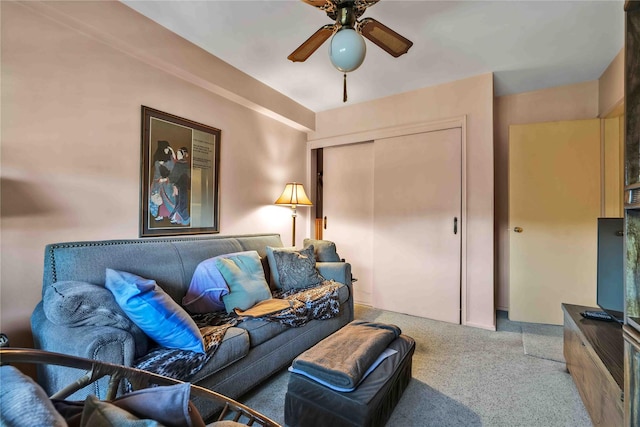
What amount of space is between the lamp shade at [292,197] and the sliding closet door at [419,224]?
94cm

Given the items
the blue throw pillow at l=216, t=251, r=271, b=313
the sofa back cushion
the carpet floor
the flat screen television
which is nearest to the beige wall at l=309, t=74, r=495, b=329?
the carpet floor

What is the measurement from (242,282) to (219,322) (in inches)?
12.7

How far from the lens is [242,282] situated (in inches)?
78.7

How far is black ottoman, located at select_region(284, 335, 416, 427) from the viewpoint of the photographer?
1.25m

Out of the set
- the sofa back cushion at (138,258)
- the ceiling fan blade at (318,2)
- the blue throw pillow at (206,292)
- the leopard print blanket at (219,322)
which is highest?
the ceiling fan blade at (318,2)

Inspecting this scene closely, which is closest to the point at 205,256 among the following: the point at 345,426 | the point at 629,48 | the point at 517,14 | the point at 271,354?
the point at 271,354

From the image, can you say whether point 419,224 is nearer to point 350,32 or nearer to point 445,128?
point 445,128

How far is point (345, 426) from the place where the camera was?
126 cm

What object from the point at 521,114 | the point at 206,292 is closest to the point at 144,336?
the point at 206,292

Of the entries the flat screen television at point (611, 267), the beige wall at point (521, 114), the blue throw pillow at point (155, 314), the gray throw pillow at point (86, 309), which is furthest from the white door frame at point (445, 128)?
the gray throw pillow at point (86, 309)

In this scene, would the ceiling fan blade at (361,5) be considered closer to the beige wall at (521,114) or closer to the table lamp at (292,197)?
the table lamp at (292,197)

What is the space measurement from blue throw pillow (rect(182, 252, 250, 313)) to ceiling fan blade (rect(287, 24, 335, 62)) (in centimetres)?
158

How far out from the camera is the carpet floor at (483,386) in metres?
1.55

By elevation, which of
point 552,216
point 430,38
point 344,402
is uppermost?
point 430,38
